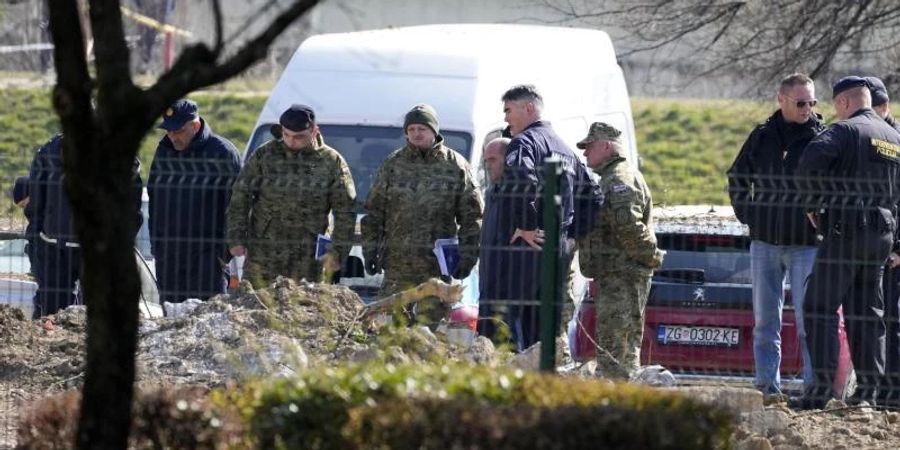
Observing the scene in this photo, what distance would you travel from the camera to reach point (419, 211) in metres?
10.1

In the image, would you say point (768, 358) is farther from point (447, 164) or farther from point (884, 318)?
point (447, 164)

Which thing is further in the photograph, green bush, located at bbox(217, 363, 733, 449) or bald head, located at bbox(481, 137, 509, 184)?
bald head, located at bbox(481, 137, 509, 184)

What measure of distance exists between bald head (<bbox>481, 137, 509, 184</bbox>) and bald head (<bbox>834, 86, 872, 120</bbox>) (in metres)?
2.07

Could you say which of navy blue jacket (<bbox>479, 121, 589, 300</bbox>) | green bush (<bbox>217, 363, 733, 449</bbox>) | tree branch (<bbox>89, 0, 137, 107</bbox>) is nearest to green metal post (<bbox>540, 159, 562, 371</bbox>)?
green bush (<bbox>217, 363, 733, 449</bbox>)

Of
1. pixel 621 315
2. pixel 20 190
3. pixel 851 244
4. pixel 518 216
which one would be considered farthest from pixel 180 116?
pixel 851 244

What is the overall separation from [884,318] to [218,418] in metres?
4.93

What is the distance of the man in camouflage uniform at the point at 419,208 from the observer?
9.97 metres

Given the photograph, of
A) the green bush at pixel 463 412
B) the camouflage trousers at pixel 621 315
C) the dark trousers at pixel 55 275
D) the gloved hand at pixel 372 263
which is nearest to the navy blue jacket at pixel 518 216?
the camouflage trousers at pixel 621 315

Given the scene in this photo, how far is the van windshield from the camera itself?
11484 millimetres

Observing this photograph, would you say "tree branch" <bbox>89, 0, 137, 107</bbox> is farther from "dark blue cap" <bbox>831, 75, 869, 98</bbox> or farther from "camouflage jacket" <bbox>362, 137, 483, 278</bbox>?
"dark blue cap" <bbox>831, 75, 869, 98</bbox>

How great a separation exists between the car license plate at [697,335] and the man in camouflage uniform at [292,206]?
A: 1.97 metres

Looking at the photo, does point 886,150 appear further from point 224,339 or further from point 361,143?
point 224,339

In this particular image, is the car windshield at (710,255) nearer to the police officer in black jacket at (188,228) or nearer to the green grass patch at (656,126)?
the police officer in black jacket at (188,228)

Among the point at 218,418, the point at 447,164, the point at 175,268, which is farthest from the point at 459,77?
the point at 218,418
